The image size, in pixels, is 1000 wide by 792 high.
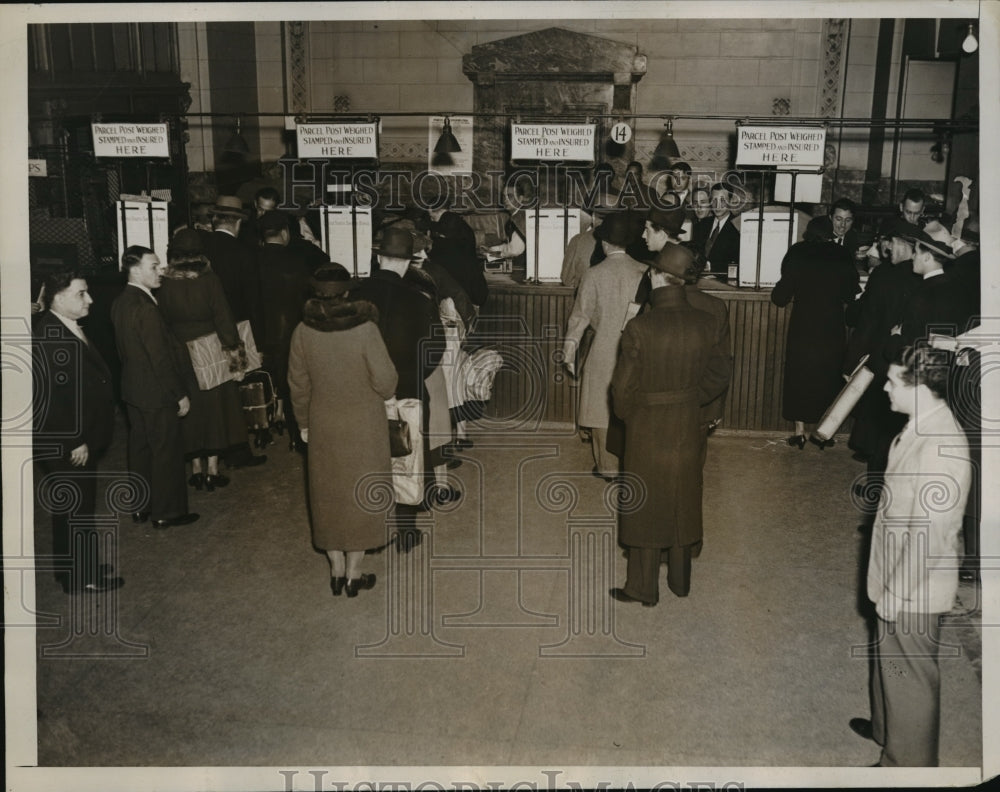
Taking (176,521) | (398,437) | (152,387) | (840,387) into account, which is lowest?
(176,521)

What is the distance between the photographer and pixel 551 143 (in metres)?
8.01

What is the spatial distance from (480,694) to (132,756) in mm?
1526

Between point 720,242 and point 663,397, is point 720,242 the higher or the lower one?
the higher one

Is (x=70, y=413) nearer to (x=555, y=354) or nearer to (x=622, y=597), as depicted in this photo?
(x=622, y=597)

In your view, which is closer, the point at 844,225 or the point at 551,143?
the point at 551,143

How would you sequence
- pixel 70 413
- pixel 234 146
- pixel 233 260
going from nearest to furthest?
pixel 70 413 < pixel 233 260 < pixel 234 146

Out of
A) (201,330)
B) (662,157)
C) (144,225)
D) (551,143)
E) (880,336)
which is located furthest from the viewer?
(662,157)

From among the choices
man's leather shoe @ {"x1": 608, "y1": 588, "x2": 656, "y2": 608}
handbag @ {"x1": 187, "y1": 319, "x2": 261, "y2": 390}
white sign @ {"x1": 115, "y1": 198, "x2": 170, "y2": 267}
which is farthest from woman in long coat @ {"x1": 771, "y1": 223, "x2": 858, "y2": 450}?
white sign @ {"x1": 115, "y1": 198, "x2": 170, "y2": 267}

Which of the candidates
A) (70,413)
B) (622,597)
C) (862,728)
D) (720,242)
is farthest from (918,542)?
(720,242)

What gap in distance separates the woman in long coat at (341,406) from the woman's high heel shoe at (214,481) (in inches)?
72.8

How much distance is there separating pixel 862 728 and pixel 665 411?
68.9 inches

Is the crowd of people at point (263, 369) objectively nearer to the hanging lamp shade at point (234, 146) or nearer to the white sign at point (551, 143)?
the white sign at point (551, 143)

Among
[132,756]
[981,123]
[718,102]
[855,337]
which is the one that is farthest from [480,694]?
[718,102]

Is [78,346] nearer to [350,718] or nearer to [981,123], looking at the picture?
[350,718]
